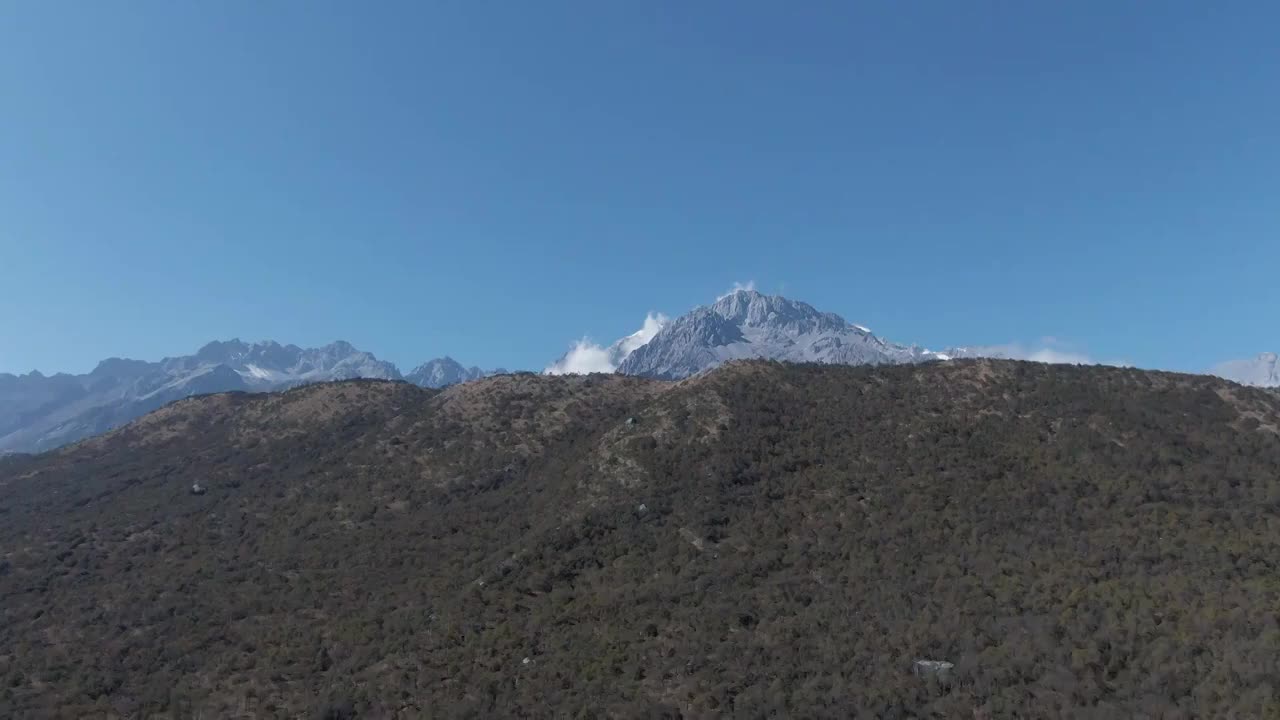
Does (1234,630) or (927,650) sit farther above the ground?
(1234,630)

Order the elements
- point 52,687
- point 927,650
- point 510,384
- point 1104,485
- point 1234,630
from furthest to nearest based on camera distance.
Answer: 1. point 510,384
2. point 1104,485
3. point 52,687
4. point 927,650
5. point 1234,630

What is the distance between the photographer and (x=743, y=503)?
53.8 meters

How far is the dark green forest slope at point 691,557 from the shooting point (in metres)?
31.7

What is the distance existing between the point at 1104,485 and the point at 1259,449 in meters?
12.2

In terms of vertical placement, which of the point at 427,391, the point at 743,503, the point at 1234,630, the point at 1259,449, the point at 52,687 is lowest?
the point at 52,687

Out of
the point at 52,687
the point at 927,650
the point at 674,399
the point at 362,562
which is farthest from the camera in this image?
the point at 674,399

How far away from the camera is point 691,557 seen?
4725 centimetres

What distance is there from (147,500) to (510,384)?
118 feet

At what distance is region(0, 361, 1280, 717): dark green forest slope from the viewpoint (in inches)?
1249

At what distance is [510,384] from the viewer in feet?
284

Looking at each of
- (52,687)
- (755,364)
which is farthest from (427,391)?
(52,687)

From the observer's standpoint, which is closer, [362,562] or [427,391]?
[362,562]

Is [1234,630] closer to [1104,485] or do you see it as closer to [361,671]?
[1104,485]

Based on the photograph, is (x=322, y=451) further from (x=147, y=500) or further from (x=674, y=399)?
(x=674, y=399)
